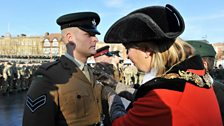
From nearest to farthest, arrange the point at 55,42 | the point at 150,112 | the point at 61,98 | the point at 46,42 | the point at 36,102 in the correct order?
the point at 150,112 < the point at 36,102 < the point at 61,98 < the point at 55,42 < the point at 46,42

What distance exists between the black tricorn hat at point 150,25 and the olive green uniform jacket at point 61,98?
840 mm

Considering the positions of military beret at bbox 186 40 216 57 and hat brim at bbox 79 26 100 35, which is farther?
military beret at bbox 186 40 216 57

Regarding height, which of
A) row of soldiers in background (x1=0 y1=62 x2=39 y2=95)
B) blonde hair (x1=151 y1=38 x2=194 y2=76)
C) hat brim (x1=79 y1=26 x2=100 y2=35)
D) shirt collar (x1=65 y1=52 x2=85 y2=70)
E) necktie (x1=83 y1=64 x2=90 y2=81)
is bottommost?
row of soldiers in background (x1=0 y1=62 x2=39 y2=95)

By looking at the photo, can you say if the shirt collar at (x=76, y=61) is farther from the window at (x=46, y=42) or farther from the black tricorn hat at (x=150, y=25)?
the window at (x=46, y=42)

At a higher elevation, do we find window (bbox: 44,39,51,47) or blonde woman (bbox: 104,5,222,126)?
blonde woman (bbox: 104,5,222,126)

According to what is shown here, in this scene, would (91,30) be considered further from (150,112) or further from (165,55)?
(150,112)

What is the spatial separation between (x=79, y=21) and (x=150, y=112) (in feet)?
4.83

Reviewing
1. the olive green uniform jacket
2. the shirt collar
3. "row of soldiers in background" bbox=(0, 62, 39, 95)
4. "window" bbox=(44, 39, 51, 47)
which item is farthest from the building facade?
the olive green uniform jacket

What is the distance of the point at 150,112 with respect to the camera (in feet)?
6.35

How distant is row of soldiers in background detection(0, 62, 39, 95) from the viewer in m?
21.0

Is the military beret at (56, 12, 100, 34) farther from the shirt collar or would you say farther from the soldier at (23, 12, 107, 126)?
the shirt collar

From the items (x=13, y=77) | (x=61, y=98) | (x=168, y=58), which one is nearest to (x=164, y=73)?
(x=168, y=58)

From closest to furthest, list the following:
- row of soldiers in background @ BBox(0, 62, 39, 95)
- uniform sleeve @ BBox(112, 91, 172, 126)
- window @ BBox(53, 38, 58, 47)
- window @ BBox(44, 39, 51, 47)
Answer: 1. uniform sleeve @ BBox(112, 91, 172, 126)
2. row of soldiers in background @ BBox(0, 62, 39, 95)
3. window @ BBox(53, 38, 58, 47)
4. window @ BBox(44, 39, 51, 47)

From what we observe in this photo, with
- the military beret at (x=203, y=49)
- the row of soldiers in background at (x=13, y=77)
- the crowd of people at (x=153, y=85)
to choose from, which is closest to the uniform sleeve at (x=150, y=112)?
the crowd of people at (x=153, y=85)
